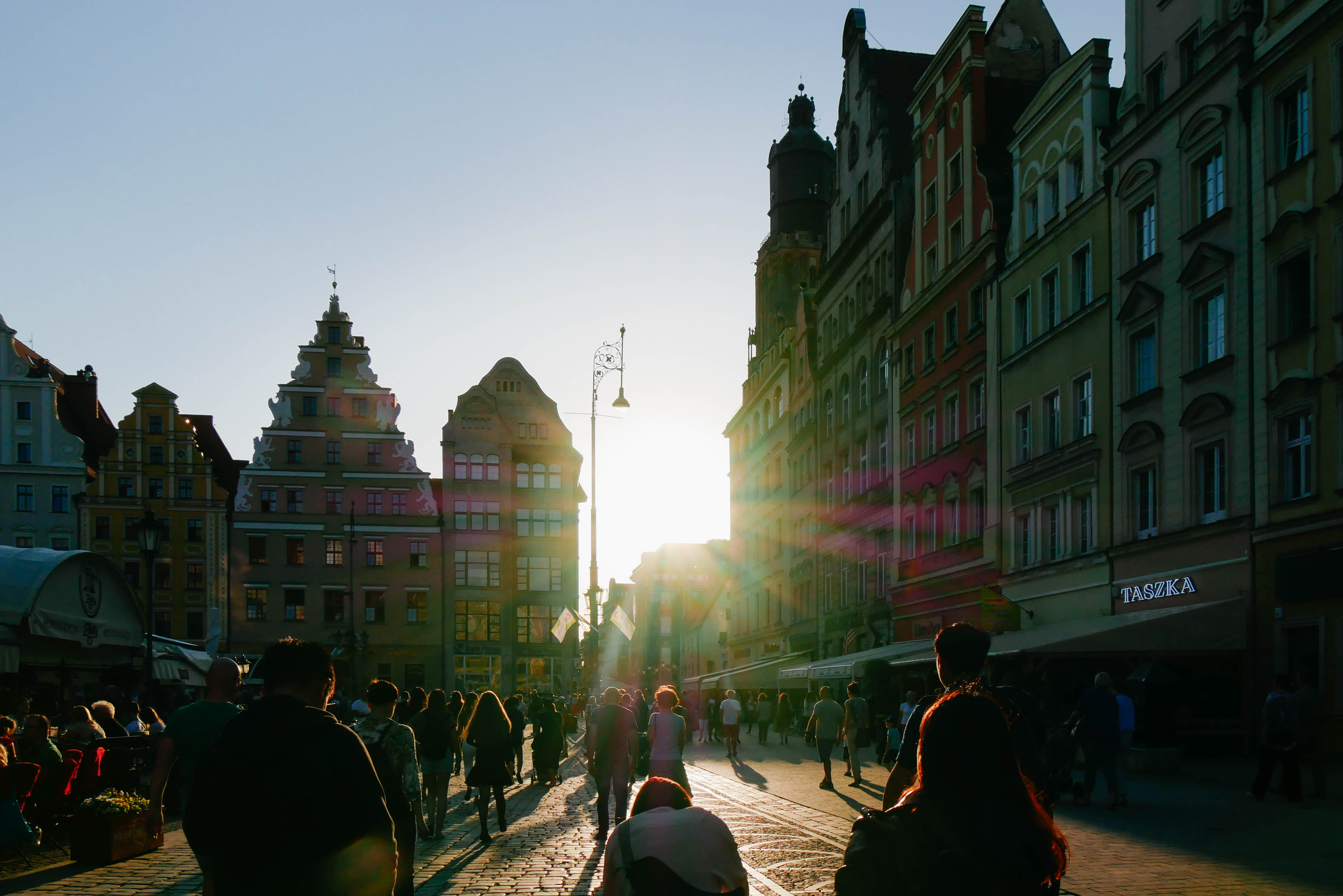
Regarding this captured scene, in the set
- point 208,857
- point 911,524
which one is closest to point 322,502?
point 911,524

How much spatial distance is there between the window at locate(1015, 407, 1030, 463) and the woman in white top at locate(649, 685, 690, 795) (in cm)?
2089

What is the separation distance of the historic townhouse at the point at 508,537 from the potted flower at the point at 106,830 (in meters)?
53.8

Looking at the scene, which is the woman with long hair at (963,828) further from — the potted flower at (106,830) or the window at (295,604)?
the window at (295,604)

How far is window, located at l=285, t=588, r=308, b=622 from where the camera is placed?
66938mm

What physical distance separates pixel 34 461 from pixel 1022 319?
47.8m

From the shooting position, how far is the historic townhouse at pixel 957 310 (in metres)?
36.4

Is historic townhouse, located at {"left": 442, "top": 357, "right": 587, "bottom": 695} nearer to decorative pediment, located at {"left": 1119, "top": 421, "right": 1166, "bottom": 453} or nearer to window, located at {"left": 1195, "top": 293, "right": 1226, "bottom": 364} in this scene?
decorative pediment, located at {"left": 1119, "top": 421, "right": 1166, "bottom": 453}

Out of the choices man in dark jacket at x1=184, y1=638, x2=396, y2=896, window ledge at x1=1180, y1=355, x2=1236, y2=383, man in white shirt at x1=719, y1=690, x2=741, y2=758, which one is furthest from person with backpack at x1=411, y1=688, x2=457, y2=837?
man in white shirt at x1=719, y1=690, x2=741, y2=758

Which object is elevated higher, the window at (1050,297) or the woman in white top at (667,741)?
the window at (1050,297)

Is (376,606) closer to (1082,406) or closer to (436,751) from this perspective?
(1082,406)

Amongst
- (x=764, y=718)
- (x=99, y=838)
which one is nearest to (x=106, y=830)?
(x=99, y=838)

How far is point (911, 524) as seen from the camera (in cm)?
4203

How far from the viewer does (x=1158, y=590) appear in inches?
1062

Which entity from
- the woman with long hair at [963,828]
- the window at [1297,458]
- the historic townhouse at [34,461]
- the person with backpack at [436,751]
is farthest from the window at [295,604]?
the woman with long hair at [963,828]
